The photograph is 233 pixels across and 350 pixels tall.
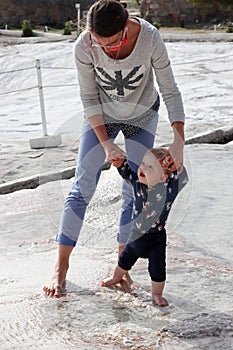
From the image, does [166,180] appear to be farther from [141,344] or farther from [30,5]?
[30,5]

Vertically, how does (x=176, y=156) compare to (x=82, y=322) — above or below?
above

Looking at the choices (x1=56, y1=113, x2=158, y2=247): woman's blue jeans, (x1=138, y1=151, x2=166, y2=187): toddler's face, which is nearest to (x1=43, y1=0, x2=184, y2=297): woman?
(x1=56, y1=113, x2=158, y2=247): woman's blue jeans

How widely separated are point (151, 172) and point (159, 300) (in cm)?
59

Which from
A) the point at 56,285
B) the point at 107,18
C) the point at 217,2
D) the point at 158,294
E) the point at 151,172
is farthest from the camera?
the point at 217,2

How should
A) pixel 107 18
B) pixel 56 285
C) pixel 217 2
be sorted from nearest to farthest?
1. pixel 107 18
2. pixel 56 285
3. pixel 217 2

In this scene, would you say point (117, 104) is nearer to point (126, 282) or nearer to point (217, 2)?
point (126, 282)

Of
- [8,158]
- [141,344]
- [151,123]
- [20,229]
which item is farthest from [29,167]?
[141,344]

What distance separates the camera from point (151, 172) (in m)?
2.98

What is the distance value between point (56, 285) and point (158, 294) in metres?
0.49

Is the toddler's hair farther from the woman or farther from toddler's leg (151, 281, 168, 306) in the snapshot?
toddler's leg (151, 281, 168, 306)

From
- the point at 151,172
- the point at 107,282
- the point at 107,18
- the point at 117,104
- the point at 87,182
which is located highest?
the point at 107,18

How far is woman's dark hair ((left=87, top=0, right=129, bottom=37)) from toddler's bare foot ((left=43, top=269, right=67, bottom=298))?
1.16 meters

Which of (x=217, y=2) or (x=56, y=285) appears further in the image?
(x=217, y=2)

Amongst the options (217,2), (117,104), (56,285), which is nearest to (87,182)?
(117,104)
